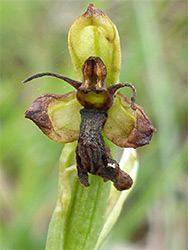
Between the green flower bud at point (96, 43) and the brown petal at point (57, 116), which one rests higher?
the green flower bud at point (96, 43)

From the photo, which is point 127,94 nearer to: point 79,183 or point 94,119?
point 79,183

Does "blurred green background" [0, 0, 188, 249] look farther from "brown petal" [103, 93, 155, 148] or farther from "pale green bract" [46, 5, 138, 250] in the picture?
"brown petal" [103, 93, 155, 148]

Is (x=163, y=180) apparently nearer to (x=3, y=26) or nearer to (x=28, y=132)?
(x=28, y=132)

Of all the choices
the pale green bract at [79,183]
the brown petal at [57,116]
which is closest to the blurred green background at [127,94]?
the pale green bract at [79,183]

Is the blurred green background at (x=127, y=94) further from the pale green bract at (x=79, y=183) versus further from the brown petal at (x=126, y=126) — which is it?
the brown petal at (x=126, y=126)

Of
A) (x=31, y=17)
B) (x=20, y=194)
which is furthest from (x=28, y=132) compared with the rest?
(x=31, y=17)

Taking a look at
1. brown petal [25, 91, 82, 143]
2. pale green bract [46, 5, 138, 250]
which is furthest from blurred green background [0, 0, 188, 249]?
brown petal [25, 91, 82, 143]

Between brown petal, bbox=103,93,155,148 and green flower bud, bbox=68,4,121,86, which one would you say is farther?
green flower bud, bbox=68,4,121,86
